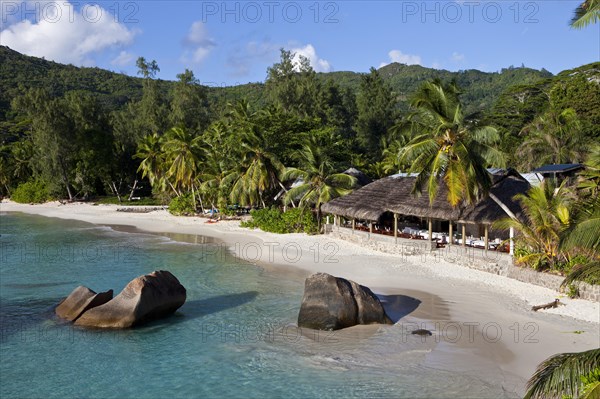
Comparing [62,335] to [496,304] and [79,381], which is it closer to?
[79,381]

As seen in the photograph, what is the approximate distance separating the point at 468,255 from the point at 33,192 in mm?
52325

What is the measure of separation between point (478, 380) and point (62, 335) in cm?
1168

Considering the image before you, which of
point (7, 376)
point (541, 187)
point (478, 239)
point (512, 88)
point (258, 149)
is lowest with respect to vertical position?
point (7, 376)

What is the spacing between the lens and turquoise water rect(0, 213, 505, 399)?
11.2 metres

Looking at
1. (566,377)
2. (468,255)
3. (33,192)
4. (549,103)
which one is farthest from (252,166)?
(33,192)

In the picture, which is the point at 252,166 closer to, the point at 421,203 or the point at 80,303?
the point at 421,203

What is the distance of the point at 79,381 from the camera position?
11961 millimetres

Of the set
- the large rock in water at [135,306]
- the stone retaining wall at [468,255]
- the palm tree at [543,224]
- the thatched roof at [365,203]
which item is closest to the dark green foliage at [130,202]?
the thatched roof at [365,203]

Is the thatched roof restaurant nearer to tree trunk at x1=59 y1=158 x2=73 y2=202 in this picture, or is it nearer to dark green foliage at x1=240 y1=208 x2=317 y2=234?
dark green foliage at x1=240 y1=208 x2=317 y2=234

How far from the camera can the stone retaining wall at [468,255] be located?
1628cm

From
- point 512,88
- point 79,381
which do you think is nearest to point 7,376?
point 79,381

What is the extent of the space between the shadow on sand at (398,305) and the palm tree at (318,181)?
12311 mm

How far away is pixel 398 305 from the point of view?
1638 cm

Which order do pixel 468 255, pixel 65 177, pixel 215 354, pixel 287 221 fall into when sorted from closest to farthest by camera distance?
pixel 215 354, pixel 468 255, pixel 287 221, pixel 65 177
